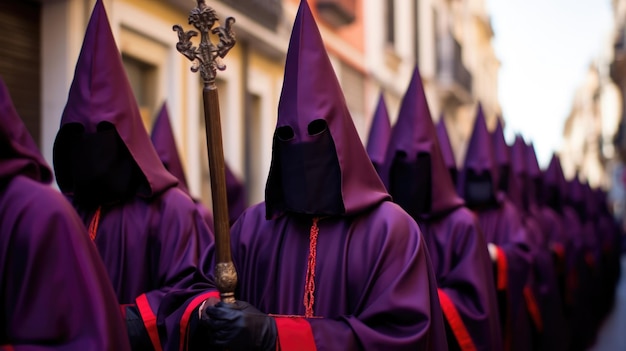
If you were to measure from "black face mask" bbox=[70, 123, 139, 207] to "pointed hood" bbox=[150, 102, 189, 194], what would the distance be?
1.70 metres

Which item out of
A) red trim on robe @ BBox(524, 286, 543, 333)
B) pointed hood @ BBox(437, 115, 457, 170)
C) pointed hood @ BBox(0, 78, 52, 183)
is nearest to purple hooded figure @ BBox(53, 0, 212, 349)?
pointed hood @ BBox(0, 78, 52, 183)

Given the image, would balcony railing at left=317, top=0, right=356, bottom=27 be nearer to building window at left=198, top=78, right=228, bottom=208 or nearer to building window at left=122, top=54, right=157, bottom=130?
building window at left=198, top=78, right=228, bottom=208

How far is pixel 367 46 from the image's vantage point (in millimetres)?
16094

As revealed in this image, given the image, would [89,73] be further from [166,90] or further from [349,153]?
[166,90]

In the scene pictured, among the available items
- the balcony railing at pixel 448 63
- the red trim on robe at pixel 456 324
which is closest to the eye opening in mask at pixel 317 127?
the red trim on robe at pixel 456 324

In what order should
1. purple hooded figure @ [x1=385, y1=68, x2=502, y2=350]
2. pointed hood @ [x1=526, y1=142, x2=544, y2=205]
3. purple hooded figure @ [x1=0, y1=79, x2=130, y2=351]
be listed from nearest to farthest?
purple hooded figure @ [x1=0, y1=79, x2=130, y2=351] → purple hooded figure @ [x1=385, y1=68, x2=502, y2=350] → pointed hood @ [x1=526, y1=142, x2=544, y2=205]

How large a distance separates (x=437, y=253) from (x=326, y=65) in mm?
1870

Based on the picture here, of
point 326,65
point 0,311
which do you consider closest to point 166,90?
point 326,65

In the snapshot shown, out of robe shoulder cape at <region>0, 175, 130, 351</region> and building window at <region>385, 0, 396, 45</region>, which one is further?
building window at <region>385, 0, 396, 45</region>

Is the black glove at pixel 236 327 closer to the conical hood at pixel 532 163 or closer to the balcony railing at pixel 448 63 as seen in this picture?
the conical hood at pixel 532 163

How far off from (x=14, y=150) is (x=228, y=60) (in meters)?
8.14

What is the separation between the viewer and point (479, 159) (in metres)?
7.10

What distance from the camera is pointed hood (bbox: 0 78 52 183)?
2523mm

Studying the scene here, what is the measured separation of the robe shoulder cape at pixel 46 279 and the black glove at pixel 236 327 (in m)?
0.47
